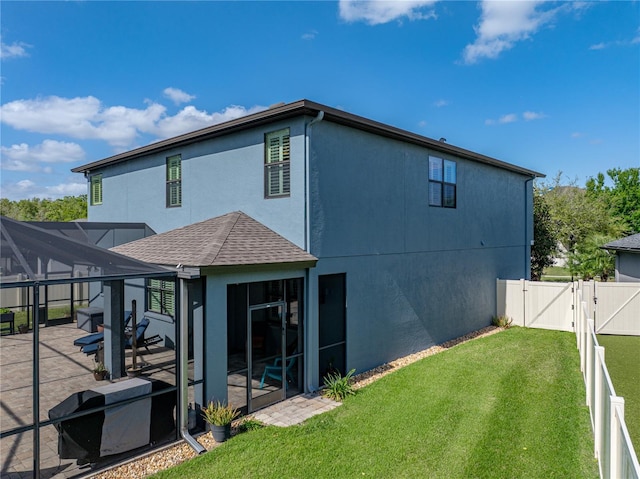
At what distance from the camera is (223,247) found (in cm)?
787

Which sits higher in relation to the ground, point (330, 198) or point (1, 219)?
point (330, 198)

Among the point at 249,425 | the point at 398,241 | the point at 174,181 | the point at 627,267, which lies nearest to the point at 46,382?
the point at 249,425

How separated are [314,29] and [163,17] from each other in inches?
186

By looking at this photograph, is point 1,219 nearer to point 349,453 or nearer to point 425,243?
point 349,453

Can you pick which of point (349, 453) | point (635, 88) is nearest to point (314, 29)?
point (349, 453)

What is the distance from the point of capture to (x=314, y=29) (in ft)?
43.4

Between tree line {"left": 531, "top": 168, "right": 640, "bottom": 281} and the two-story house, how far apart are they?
1122 cm

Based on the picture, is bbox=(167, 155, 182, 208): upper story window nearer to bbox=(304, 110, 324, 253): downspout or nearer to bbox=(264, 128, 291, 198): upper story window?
bbox=(264, 128, 291, 198): upper story window

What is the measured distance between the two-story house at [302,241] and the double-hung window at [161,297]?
5 centimetres

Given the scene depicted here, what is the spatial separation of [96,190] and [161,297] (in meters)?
7.60

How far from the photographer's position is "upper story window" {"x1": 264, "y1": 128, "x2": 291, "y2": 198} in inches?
364

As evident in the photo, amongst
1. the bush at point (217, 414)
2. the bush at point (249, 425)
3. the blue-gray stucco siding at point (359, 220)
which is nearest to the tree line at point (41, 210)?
the blue-gray stucco siding at point (359, 220)

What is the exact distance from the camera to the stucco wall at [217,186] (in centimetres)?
903

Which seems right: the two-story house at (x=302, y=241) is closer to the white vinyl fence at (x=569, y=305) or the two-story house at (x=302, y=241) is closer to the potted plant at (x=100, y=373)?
the potted plant at (x=100, y=373)
